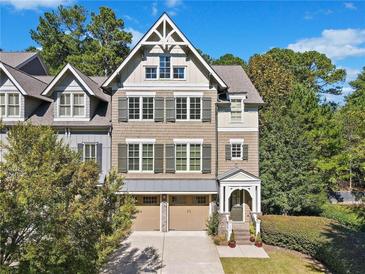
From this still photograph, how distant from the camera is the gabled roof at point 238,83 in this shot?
22.4 meters

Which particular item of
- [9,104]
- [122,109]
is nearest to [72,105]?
[122,109]

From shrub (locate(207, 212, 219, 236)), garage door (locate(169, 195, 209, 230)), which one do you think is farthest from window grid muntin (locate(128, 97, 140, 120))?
shrub (locate(207, 212, 219, 236))

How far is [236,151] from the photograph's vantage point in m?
22.2

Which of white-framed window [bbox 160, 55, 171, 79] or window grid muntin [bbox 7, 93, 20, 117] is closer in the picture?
window grid muntin [bbox 7, 93, 20, 117]

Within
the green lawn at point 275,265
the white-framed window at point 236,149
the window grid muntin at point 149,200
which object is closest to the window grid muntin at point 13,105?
the window grid muntin at point 149,200

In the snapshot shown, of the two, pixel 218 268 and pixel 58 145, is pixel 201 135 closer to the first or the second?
pixel 218 268

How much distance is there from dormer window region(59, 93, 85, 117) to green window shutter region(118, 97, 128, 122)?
248 cm

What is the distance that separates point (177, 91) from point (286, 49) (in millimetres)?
44755

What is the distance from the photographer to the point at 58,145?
9.63 metres

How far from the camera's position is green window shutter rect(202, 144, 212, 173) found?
21.4m

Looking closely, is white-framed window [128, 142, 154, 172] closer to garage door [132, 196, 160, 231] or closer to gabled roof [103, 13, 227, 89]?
garage door [132, 196, 160, 231]

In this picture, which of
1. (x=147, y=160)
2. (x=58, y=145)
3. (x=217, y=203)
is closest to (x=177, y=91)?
(x=147, y=160)

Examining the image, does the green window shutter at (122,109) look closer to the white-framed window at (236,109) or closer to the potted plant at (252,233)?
the white-framed window at (236,109)

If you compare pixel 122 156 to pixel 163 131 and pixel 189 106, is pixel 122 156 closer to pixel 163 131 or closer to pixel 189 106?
pixel 163 131
